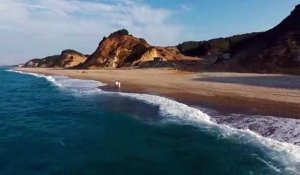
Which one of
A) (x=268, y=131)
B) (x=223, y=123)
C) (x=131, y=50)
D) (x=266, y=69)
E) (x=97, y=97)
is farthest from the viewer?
(x=131, y=50)

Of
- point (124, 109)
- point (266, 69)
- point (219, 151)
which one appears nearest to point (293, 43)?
point (266, 69)

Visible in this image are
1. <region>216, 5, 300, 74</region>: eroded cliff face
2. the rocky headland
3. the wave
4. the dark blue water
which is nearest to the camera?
the dark blue water

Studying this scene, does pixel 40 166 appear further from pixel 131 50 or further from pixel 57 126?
pixel 131 50

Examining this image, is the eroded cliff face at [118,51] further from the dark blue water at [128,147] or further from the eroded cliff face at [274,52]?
the dark blue water at [128,147]

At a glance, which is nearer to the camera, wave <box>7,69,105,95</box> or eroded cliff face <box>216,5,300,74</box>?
wave <box>7,69,105,95</box>

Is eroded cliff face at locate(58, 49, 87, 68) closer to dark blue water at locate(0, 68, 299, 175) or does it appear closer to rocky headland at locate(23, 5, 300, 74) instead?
rocky headland at locate(23, 5, 300, 74)

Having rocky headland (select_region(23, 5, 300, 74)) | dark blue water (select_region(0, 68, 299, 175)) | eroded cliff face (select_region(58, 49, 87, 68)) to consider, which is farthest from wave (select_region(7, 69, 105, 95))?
eroded cliff face (select_region(58, 49, 87, 68))

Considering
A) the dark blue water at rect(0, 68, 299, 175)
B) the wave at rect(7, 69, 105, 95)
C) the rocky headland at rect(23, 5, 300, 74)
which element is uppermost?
the rocky headland at rect(23, 5, 300, 74)
